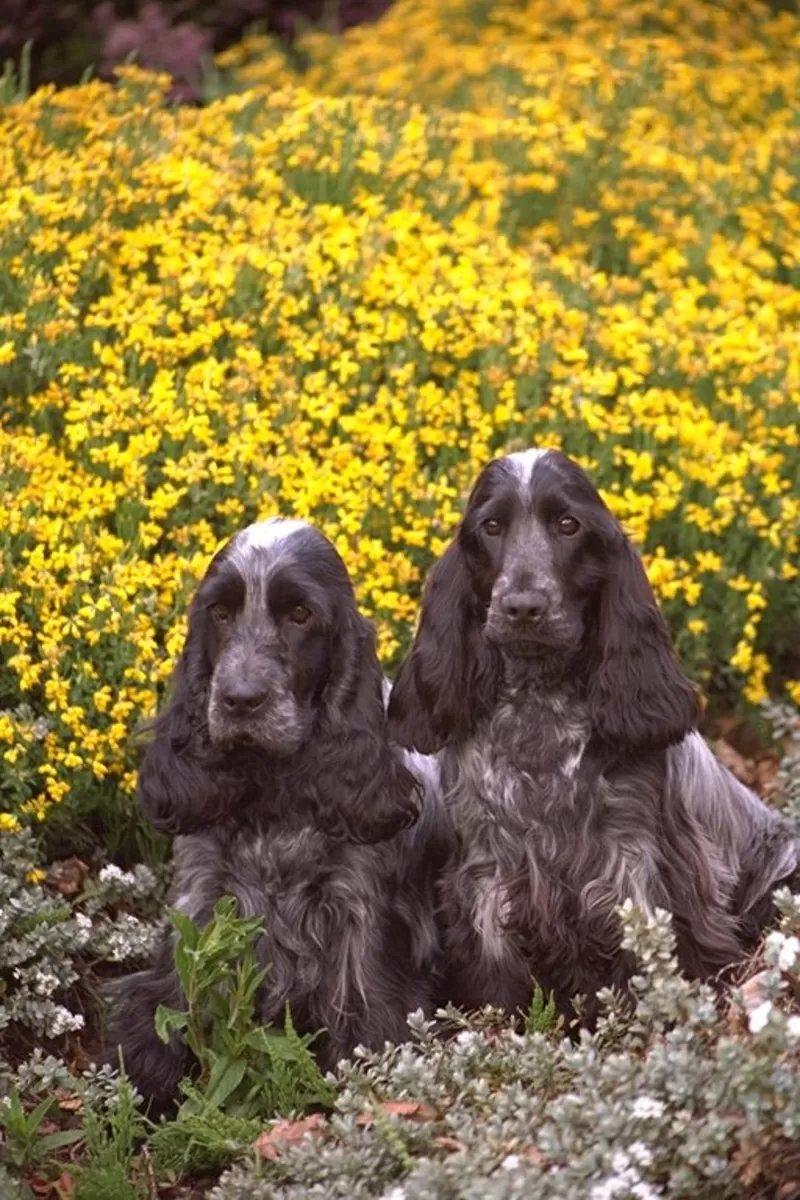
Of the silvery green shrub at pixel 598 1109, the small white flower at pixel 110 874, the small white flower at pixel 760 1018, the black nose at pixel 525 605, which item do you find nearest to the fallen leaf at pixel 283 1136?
the silvery green shrub at pixel 598 1109

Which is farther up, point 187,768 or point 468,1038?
point 187,768

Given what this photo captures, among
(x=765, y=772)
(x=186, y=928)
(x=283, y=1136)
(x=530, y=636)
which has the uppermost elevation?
(x=530, y=636)

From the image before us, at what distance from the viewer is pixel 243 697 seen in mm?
4770

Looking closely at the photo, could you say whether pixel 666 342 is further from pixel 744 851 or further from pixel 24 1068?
pixel 24 1068

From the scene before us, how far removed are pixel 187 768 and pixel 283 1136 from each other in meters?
0.95

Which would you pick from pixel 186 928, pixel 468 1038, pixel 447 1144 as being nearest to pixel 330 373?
pixel 186 928

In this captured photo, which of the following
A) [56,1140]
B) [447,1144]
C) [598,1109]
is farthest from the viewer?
[56,1140]

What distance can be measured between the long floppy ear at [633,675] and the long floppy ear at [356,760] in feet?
1.64

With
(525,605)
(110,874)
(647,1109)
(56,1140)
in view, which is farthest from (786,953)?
(110,874)

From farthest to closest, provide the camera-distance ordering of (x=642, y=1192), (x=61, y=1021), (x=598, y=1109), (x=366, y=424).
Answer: (x=366, y=424) < (x=61, y=1021) < (x=598, y=1109) < (x=642, y=1192)

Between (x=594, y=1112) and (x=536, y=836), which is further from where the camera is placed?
(x=536, y=836)

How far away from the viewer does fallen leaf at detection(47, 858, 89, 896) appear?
5.85 metres

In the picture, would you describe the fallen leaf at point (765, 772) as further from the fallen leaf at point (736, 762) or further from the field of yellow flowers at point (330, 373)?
the field of yellow flowers at point (330, 373)

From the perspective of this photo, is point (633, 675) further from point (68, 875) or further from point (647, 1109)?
point (68, 875)
